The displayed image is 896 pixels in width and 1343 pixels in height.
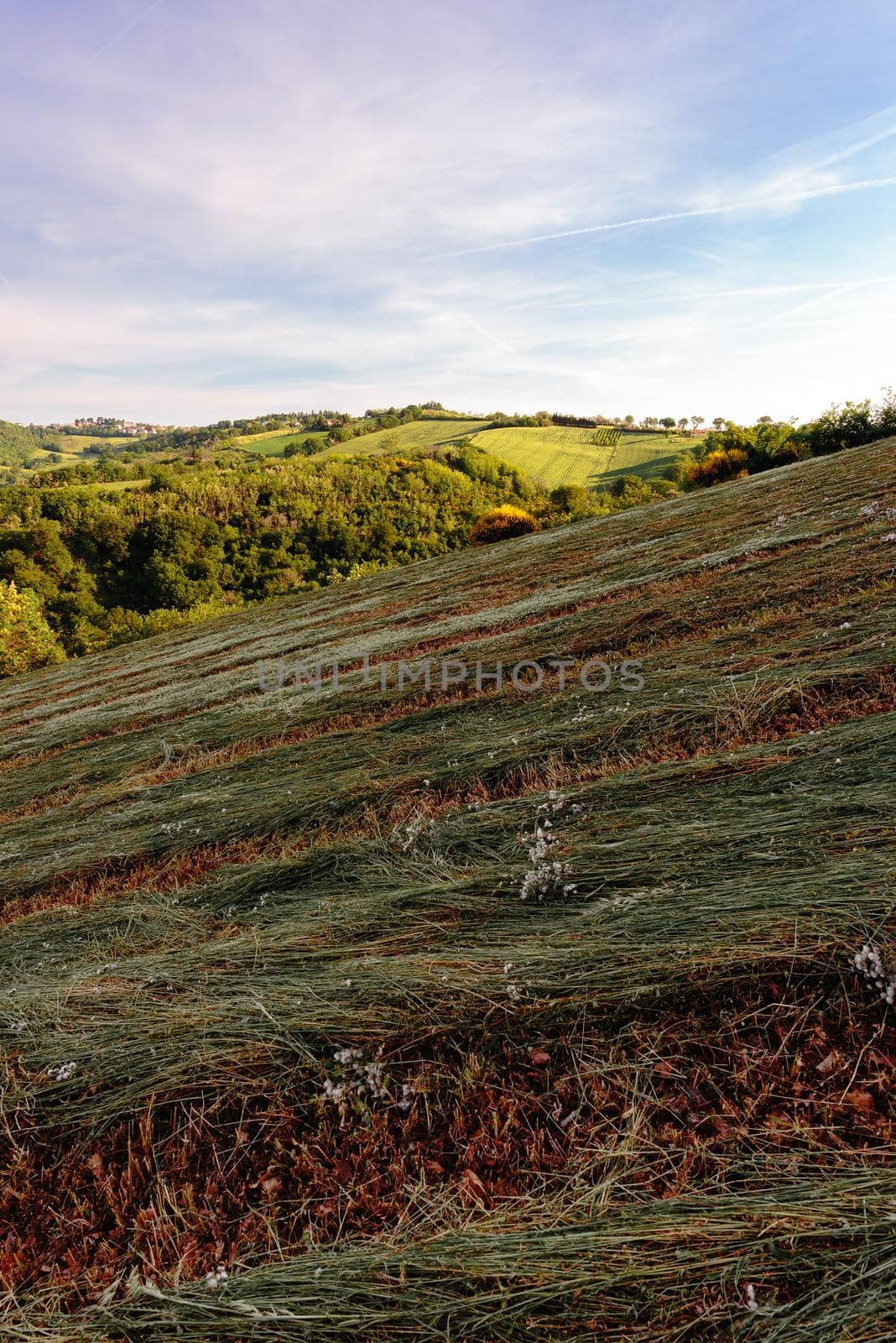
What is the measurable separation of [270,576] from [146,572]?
42.5 ft

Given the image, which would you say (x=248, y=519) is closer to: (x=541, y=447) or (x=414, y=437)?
(x=414, y=437)

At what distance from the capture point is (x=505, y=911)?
3.32m

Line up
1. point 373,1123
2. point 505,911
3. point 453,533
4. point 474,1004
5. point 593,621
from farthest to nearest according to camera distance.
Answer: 1. point 453,533
2. point 593,621
3. point 505,911
4. point 474,1004
5. point 373,1123

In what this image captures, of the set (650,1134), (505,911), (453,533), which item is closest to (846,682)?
(505,911)

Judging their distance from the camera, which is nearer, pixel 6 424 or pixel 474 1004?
A: pixel 474 1004

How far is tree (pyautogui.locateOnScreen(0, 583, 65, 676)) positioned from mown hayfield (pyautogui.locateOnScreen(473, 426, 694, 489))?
60.5 m

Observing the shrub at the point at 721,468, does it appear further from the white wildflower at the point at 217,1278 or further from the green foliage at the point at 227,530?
the white wildflower at the point at 217,1278

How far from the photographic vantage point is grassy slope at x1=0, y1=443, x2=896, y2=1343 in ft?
5.83

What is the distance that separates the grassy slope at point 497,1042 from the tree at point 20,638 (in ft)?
117

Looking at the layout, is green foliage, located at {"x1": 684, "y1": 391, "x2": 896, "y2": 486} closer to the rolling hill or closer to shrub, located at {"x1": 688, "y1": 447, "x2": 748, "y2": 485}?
shrub, located at {"x1": 688, "y1": 447, "x2": 748, "y2": 485}

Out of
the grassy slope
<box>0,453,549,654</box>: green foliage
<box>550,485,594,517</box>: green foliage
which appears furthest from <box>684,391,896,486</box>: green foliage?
the grassy slope

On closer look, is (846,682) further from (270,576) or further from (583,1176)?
(270,576)

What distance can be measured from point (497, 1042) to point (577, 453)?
9854cm

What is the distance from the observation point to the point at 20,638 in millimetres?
35312
